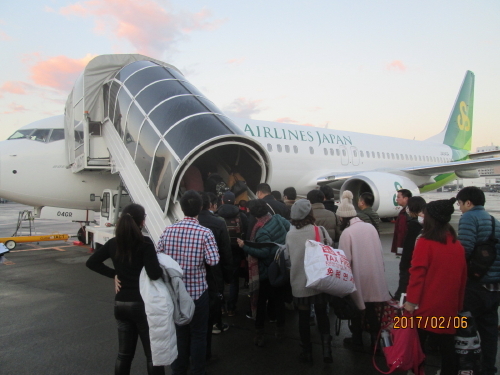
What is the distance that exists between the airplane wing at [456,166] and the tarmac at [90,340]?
321 inches

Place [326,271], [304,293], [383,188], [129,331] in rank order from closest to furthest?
1. [129,331]
2. [326,271]
3. [304,293]
4. [383,188]

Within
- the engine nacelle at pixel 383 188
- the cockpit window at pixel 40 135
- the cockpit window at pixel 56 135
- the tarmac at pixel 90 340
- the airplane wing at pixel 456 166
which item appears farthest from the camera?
the airplane wing at pixel 456 166

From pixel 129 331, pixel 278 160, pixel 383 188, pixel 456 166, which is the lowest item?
pixel 129 331

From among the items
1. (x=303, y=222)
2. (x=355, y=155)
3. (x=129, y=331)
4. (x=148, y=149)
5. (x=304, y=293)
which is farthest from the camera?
(x=355, y=155)

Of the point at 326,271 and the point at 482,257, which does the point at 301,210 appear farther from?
the point at 482,257

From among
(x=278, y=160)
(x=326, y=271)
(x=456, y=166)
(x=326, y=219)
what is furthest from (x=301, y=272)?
(x=456, y=166)

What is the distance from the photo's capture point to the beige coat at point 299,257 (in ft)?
11.0

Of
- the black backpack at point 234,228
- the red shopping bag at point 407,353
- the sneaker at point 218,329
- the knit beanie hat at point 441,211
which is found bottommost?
the sneaker at point 218,329

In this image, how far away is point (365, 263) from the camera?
353cm

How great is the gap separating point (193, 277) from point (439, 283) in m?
1.88

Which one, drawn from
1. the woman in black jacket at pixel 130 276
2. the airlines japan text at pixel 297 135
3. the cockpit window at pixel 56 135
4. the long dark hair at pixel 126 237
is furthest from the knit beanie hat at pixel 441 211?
the airlines japan text at pixel 297 135

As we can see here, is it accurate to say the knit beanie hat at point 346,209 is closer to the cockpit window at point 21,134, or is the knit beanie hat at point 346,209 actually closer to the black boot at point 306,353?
the black boot at point 306,353

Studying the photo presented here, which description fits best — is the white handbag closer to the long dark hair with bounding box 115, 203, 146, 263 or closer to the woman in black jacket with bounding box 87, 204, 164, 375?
the woman in black jacket with bounding box 87, 204, 164, 375
